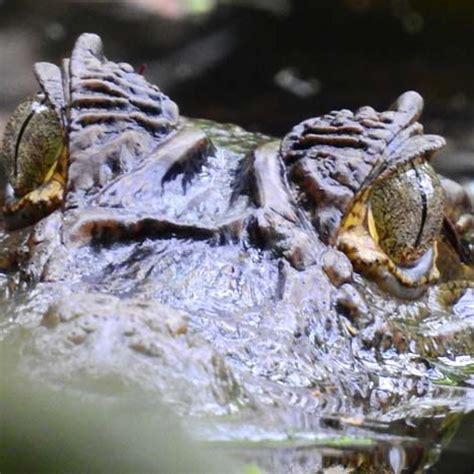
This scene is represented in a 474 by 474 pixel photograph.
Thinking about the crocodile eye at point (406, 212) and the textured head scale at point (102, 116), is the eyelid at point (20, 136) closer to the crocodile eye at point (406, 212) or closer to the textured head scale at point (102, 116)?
the textured head scale at point (102, 116)

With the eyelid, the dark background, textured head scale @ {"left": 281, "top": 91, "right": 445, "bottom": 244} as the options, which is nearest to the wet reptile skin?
textured head scale @ {"left": 281, "top": 91, "right": 445, "bottom": 244}

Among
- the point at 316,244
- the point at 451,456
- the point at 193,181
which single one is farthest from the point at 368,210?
the point at 451,456

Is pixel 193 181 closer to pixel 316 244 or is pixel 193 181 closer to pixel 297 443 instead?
pixel 316 244

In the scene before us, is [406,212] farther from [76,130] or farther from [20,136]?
[20,136]

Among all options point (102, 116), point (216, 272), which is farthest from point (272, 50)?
point (216, 272)

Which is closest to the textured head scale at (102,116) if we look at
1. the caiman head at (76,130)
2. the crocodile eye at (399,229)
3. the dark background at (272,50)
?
the caiman head at (76,130)

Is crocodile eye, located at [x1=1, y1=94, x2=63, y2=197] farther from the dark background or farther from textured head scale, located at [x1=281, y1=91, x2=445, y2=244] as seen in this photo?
the dark background
